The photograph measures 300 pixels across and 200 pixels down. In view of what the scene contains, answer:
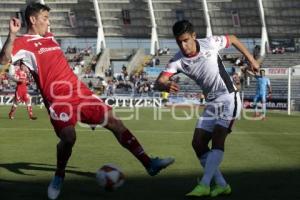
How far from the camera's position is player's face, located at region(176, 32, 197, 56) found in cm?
692

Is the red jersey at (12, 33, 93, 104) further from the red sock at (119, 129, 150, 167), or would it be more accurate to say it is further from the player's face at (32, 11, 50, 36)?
the red sock at (119, 129, 150, 167)

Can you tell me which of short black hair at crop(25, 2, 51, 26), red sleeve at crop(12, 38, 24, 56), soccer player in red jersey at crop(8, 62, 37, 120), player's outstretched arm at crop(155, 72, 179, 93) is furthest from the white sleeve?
soccer player in red jersey at crop(8, 62, 37, 120)

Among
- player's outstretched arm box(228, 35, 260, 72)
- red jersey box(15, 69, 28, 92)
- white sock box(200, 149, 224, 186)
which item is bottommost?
white sock box(200, 149, 224, 186)

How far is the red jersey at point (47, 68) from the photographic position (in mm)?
7008

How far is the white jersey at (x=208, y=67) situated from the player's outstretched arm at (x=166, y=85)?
12cm

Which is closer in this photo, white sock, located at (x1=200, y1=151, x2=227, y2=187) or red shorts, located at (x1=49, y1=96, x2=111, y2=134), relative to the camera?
red shorts, located at (x1=49, y1=96, x2=111, y2=134)

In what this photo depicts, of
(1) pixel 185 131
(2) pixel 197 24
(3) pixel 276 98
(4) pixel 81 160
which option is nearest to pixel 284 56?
(2) pixel 197 24

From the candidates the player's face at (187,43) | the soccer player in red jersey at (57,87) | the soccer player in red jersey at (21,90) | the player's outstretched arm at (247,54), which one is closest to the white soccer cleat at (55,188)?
the soccer player in red jersey at (57,87)

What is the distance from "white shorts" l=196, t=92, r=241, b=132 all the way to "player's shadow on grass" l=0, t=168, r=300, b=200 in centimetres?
86

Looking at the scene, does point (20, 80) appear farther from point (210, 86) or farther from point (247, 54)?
point (247, 54)

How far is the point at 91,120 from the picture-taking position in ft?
23.4

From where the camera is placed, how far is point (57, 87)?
23.1 ft

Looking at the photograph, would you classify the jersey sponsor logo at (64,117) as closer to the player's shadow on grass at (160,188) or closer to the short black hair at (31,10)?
the player's shadow on grass at (160,188)

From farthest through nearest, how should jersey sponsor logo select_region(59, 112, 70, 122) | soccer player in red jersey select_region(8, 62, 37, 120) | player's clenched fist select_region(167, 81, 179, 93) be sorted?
soccer player in red jersey select_region(8, 62, 37, 120) < jersey sponsor logo select_region(59, 112, 70, 122) < player's clenched fist select_region(167, 81, 179, 93)
